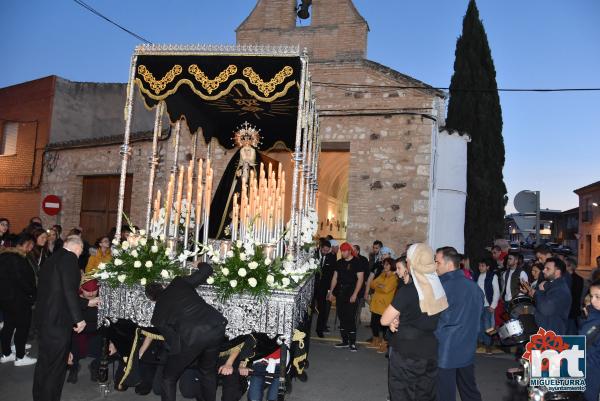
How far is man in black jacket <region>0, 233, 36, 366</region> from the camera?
616cm

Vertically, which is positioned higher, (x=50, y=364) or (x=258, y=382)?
(x=50, y=364)

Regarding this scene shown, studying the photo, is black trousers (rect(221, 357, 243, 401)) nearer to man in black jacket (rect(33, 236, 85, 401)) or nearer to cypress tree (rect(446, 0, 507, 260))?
man in black jacket (rect(33, 236, 85, 401))

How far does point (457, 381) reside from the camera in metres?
4.52

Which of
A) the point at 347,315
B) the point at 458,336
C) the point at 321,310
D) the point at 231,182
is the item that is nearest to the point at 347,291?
the point at 347,315

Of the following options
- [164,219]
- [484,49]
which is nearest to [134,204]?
[164,219]

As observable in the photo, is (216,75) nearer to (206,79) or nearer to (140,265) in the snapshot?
(206,79)

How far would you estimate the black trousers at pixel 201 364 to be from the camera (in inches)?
162

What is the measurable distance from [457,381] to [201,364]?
2404 mm

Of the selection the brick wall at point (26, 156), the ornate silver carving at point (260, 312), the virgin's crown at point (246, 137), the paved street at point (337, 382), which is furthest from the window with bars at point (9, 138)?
the ornate silver carving at point (260, 312)

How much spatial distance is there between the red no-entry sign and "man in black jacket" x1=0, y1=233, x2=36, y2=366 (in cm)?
815

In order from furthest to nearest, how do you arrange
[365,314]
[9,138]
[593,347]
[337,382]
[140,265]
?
[9,138]
[365,314]
[337,382]
[140,265]
[593,347]

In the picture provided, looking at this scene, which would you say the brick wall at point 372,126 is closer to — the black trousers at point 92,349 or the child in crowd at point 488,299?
the child in crowd at point 488,299

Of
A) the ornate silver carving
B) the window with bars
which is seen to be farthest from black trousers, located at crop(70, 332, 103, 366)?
the window with bars

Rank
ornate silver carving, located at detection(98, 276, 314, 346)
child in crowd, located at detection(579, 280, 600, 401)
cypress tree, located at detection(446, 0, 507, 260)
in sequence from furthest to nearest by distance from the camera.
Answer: cypress tree, located at detection(446, 0, 507, 260)
ornate silver carving, located at detection(98, 276, 314, 346)
child in crowd, located at detection(579, 280, 600, 401)
